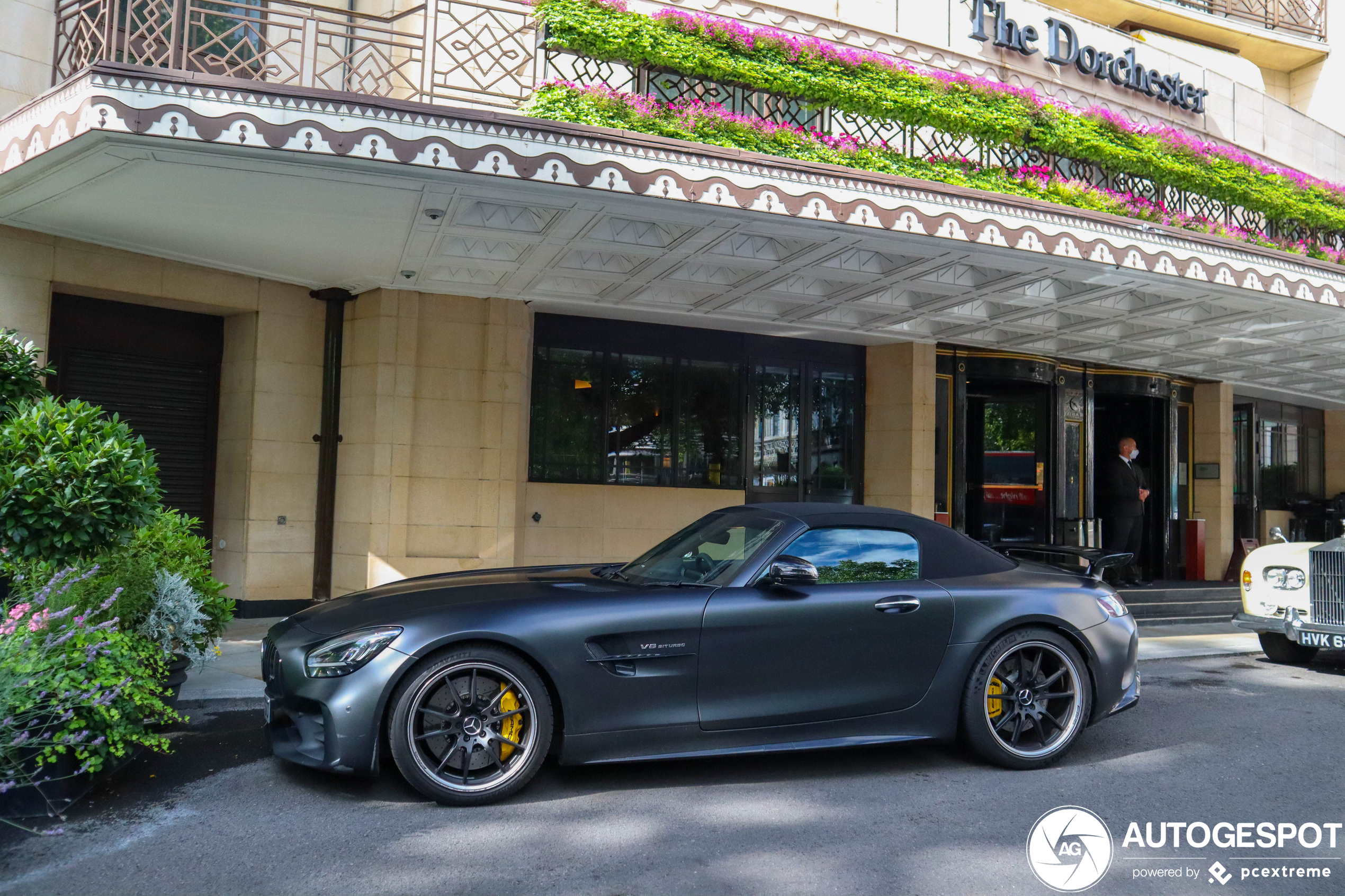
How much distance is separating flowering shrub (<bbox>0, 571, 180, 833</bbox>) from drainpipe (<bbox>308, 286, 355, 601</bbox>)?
5684 mm

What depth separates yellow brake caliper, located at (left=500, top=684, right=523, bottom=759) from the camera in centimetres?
431

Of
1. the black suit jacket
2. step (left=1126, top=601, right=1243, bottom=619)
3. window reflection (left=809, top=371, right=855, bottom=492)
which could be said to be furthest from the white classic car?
window reflection (left=809, top=371, right=855, bottom=492)

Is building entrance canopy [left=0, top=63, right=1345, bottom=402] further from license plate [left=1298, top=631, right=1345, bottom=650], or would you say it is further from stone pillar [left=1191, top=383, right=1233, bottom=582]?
stone pillar [left=1191, top=383, right=1233, bottom=582]

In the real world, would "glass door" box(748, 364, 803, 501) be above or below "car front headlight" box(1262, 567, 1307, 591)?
above

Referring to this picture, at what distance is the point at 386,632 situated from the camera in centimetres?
427

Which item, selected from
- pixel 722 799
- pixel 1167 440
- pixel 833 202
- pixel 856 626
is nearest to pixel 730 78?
pixel 833 202

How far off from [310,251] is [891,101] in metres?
6.33

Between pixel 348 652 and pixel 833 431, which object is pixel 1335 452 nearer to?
pixel 833 431

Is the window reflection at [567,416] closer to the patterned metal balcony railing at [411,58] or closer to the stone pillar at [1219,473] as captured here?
the patterned metal balcony railing at [411,58]

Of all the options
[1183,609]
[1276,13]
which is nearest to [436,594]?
[1183,609]

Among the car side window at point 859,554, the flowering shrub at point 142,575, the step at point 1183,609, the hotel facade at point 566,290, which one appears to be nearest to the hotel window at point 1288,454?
the hotel facade at point 566,290

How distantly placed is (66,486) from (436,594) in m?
2.01

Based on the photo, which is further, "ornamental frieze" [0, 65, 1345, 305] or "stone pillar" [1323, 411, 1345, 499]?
"stone pillar" [1323, 411, 1345, 499]

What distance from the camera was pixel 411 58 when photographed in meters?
9.31
